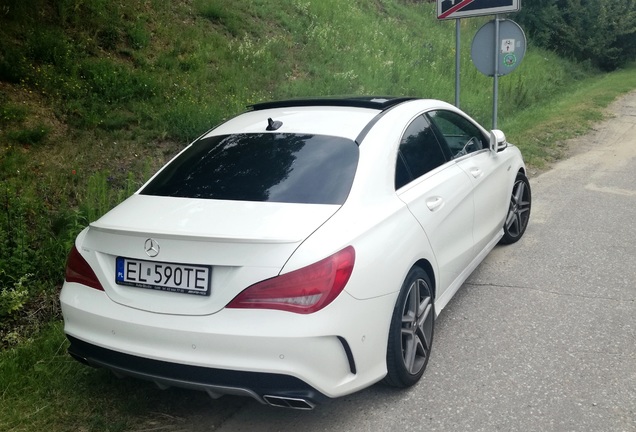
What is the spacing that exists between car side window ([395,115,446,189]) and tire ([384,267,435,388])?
614 mm

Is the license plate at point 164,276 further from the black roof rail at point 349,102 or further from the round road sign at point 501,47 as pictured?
the round road sign at point 501,47

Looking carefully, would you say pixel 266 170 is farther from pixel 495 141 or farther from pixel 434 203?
pixel 495 141

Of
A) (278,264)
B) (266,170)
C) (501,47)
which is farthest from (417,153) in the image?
(501,47)

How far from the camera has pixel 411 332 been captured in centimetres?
348

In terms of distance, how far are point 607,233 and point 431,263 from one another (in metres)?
3.40

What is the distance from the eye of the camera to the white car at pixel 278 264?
2.77m

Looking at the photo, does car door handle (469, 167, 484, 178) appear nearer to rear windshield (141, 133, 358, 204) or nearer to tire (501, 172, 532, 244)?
tire (501, 172, 532, 244)

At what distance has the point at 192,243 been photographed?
2.90m

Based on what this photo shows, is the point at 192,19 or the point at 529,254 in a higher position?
the point at 192,19

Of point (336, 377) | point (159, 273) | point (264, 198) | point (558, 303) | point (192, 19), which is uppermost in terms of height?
point (192, 19)

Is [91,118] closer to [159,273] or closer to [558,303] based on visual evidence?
[159,273]

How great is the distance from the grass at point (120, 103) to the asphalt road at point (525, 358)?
35.7 inches

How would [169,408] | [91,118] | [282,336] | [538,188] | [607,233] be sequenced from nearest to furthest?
[282,336] → [169,408] → [607,233] → [91,118] → [538,188]

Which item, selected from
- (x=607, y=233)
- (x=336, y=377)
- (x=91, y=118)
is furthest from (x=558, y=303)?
(x=91, y=118)
